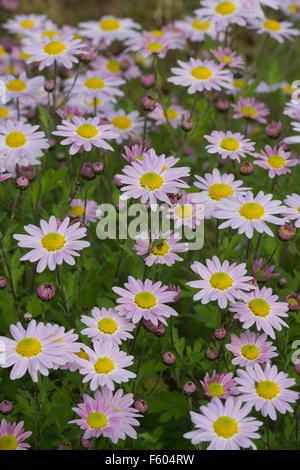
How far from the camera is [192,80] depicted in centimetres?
394

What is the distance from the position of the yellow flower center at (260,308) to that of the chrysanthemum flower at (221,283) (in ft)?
0.31

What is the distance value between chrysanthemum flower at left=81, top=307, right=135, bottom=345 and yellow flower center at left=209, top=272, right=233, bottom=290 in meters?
0.45

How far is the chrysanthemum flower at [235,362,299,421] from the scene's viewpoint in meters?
2.60

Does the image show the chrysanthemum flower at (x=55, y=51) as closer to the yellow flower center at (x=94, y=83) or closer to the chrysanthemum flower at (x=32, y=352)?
the yellow flower center at (x=94, y=83)

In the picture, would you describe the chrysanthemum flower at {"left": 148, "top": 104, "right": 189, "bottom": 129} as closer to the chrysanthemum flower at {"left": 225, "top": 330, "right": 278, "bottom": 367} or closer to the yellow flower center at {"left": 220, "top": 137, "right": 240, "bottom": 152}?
the yellow flower center at {"left": 220, "top": 137, "right": 240, "bottom": 152}

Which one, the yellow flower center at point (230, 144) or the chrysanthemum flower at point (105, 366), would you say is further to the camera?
the yellow flower center at point (230, 144)

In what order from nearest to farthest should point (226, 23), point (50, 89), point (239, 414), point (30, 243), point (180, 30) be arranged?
1. point (239, 414)
2. point (30, 243)
3. point (50, 89)
4. point (226, 23)
5. point (180, 30)

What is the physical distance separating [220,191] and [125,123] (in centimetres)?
134

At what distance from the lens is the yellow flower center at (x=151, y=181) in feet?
9.89

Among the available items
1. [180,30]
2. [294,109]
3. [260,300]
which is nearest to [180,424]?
[260,300]

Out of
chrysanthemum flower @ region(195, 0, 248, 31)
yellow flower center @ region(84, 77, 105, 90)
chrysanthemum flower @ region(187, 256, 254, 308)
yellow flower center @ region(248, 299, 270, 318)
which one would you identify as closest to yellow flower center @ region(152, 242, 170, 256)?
chrysanthemum flower @ region(187, 256, 254, 308)

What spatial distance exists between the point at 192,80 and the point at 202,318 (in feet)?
5.03

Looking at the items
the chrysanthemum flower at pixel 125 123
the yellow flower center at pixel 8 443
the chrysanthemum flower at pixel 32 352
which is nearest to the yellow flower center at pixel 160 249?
the chrysanthemum flower at pixel 32 352

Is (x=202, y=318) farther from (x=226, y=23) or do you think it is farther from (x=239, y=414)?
(x=226, y=23)
